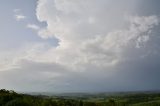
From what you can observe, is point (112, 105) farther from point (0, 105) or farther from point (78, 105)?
point (0, 105)

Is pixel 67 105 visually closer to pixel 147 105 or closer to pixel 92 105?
pixel 92 105

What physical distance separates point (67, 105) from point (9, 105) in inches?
587

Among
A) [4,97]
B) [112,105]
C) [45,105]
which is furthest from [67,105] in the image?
[112,105]

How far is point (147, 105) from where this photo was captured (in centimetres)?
13988

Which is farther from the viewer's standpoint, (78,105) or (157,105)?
(157,105)

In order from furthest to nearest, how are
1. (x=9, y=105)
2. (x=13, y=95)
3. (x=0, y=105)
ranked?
(x=13, y=95) → (x=0, y=105) → (x=9, y=105)

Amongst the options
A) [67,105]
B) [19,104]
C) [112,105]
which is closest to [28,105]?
[19,104]

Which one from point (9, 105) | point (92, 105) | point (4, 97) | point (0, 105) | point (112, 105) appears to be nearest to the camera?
point (9, 105)

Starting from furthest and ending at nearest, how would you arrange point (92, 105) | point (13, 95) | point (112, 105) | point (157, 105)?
Result: point (157, 105), point (112, 105), point (92, 105), point (13, 95)

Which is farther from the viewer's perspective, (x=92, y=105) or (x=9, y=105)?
(x=92, y=105)

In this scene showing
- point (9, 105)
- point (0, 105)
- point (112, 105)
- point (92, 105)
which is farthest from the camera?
point (112, 105)

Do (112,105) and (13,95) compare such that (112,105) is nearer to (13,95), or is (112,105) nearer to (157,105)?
(13,95)

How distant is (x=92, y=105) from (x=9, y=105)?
23854 mm

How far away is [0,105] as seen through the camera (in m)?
56.4
